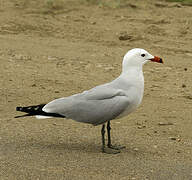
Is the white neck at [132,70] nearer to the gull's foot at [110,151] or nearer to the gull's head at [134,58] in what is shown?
the gull's head at [134,58]

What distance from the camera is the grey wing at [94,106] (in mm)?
5008

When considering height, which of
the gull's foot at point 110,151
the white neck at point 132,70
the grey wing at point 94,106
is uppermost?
the white neck at point 132,70

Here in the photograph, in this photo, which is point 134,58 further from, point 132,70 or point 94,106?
point 94,106

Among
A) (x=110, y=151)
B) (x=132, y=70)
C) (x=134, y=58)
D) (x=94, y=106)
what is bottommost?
(x=110, y=151)

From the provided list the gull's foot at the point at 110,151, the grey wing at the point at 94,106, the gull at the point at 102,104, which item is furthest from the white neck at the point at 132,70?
the gull's foot at the point at 110,151

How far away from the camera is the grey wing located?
5.01 metres

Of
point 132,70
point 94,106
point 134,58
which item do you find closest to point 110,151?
point 94,106

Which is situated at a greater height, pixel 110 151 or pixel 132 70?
pixel 132 70

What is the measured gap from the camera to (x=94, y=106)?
16.6ft

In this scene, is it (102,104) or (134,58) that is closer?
(102,104)

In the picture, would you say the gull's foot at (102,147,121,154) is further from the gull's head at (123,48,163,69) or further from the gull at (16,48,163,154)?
the gull's head at (123,48,163,69)

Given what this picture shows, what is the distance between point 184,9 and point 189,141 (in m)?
7.27

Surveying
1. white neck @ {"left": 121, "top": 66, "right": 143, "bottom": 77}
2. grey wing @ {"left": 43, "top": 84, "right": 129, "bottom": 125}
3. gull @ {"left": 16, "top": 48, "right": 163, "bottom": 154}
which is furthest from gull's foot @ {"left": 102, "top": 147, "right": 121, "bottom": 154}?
white neck @ {"left": 121, "top": 66, "right": 143, "bottom": 77}

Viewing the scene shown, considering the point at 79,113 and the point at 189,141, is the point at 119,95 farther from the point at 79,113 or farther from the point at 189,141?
the point at 189,141
